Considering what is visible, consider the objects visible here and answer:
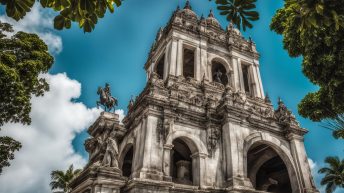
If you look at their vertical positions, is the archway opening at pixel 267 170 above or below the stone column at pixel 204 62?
below

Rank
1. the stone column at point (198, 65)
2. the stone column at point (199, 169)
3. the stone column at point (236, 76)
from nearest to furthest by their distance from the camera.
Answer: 1. the stone column at point (199, 169)
2. the stone column at point (198, 65)
3. the stone column at point (236, 76)

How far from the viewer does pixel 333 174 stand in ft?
106

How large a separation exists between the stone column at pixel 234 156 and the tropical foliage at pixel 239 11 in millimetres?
11488

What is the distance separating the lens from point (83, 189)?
1220 cm

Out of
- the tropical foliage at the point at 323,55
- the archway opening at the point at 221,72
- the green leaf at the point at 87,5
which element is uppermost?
the archway opening at the point at 221,72

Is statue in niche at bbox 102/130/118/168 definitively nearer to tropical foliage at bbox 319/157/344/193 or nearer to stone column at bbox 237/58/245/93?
stone column at bbox 237/58/245/93

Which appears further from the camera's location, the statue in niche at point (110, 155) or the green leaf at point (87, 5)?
the statue in niche at point (110, 155)

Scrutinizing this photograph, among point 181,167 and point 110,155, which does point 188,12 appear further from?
point 110,155

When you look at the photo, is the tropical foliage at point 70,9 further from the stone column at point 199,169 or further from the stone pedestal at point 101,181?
the stone column at point 199,169

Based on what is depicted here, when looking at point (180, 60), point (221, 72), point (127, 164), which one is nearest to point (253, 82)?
point (221, 72)

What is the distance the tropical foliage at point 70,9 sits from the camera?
313 cm

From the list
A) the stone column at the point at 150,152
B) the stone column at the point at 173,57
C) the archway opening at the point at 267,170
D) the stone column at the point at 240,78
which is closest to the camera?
the stone column at the point at 150,152

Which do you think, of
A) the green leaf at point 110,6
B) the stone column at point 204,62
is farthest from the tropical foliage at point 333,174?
the green leaf at point 110,6

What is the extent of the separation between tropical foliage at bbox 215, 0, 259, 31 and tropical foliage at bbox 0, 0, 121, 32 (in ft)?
4.78
